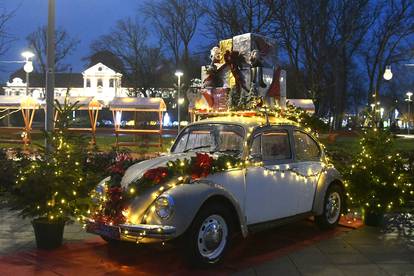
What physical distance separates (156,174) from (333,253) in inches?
108

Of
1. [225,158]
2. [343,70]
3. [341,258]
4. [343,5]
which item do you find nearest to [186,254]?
[225,158]

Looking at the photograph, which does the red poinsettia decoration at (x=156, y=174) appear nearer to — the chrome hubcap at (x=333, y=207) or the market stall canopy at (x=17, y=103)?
the chrome hubcap at (x=333, y=207)

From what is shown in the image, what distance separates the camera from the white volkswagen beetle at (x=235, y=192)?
6.27 meters

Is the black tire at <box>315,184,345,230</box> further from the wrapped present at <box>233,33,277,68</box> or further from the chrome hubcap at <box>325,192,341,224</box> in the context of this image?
the wrapped present at <box>233,33,277,68</box>

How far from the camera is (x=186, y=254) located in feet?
20.9

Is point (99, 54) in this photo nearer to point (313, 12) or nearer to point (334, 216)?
point (313, 12)

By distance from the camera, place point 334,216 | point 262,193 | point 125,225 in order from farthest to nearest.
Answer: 1. point 334,216
2. point 262,193
3. point 125,225

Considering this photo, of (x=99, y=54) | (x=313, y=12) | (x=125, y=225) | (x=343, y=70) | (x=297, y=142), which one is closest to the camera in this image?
(x=125, y=225)

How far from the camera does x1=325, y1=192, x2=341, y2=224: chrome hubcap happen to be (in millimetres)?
8820

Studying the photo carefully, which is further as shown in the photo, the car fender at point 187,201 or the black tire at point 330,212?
the black tire at point 330,212

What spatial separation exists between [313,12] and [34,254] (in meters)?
31.5

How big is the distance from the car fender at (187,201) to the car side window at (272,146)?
1.10m

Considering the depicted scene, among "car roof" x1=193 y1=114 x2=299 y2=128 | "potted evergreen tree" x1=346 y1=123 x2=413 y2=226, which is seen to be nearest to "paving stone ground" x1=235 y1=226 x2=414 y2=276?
"potted evergreen tree" x1=346 y1=123 x2=413 y2=226

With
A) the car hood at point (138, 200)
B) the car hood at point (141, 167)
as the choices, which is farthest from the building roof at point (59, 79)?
the car hood at point (138, 200)
